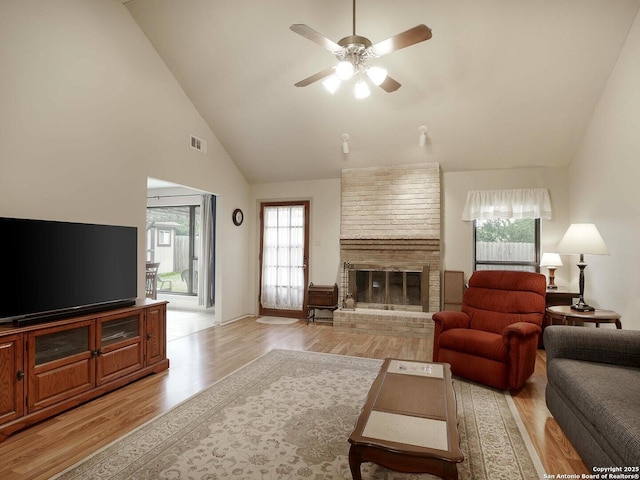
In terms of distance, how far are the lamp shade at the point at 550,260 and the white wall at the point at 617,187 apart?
0.31m

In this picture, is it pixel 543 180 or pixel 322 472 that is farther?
pixel 543 180

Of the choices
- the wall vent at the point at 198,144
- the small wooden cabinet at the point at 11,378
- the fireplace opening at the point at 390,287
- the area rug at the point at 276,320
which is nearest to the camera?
the small wooden cabinet at the point at 11,378

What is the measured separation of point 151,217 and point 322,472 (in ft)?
23.3

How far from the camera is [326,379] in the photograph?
3.25 metres

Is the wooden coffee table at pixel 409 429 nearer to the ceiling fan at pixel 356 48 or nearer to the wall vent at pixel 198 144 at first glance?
the ceiling fan at pixel 356 48

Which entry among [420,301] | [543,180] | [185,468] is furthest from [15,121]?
[543,180]

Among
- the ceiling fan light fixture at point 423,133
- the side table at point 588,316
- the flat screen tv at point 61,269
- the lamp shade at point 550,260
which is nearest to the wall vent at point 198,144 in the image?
the flat screen tv at point 61,269

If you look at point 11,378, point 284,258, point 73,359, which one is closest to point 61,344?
point 73,359

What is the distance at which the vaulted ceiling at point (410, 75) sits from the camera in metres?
3.47

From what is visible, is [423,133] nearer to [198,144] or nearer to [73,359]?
[198,144]

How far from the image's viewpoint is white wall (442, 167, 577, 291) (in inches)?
196

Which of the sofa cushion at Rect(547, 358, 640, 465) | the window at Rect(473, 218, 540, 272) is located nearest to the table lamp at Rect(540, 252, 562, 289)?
the window at Rect(473, 218, 540, 272)

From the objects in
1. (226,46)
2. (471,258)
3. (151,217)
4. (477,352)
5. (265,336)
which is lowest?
(265,336)

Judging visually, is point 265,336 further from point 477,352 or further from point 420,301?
point 477,352
